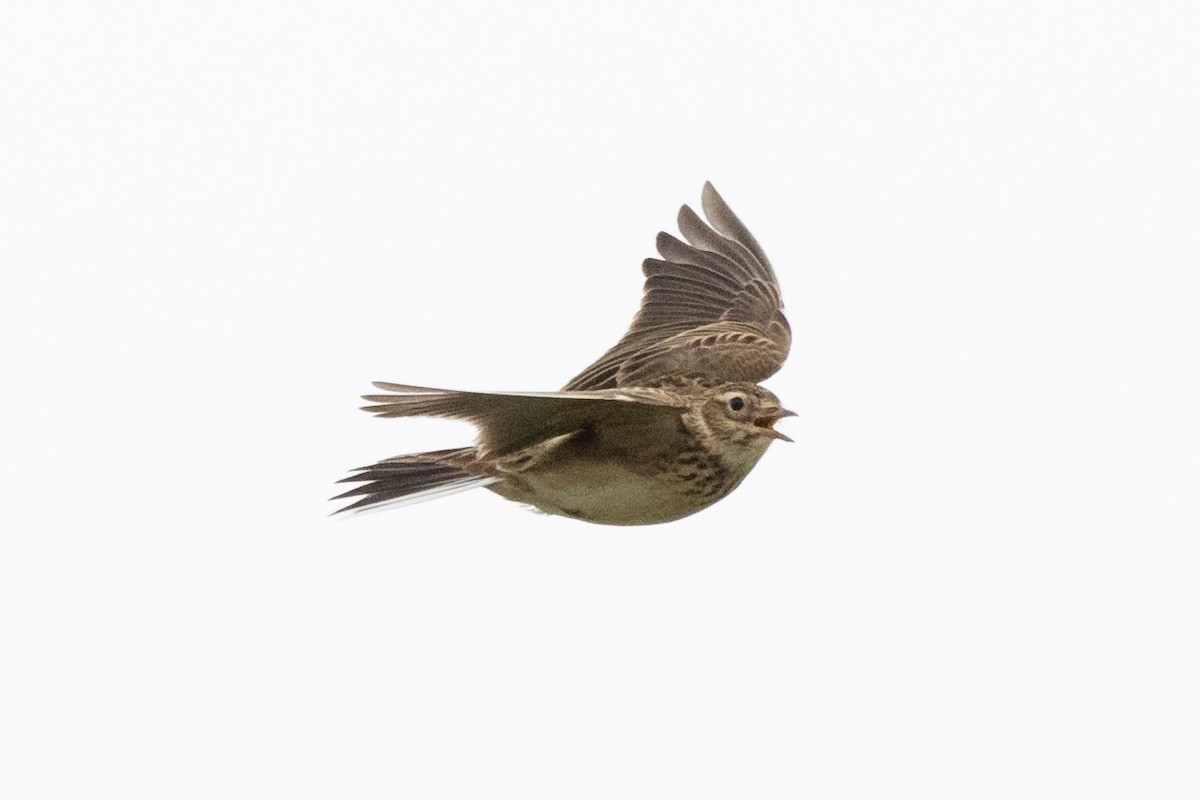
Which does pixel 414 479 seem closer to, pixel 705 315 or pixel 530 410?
pixel 530 410

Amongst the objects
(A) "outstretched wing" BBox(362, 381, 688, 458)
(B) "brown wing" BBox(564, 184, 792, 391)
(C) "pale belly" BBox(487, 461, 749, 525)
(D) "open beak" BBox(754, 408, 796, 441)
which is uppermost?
(B) "brown wing" BBox(564, 184, 792, 391)

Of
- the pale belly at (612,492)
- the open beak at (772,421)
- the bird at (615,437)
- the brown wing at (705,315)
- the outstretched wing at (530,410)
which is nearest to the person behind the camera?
the outstretched wing at (530,410)

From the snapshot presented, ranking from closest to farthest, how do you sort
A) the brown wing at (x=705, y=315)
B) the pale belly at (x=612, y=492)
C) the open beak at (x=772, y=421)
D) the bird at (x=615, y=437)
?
1. the bird at (x=615, y=437)
2. the pale belly at (x=612, y=492)
3. the open beak at (x=772, y=421)
4. the brown wing at (x=705, y=315)

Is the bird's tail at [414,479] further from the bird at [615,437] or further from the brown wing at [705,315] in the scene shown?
the brown wing at [705,315]

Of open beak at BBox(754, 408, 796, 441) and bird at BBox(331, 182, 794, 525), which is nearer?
bird at BBox(331, 182, 794, 525)

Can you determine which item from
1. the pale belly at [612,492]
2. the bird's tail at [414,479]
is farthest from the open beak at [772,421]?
the bird's tail at [414,479]

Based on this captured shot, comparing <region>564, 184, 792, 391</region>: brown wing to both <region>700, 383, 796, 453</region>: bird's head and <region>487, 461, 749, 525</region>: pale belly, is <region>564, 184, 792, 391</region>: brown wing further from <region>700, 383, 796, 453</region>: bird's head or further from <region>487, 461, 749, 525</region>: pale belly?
<region>487, 461, 749, 525</region>: pale belly

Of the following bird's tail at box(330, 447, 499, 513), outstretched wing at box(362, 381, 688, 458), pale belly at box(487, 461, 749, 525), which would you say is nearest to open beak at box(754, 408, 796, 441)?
pale belly at box(487, 461, 749, 525)

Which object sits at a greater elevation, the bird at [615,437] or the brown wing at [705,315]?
the brown wing at [705,315]
